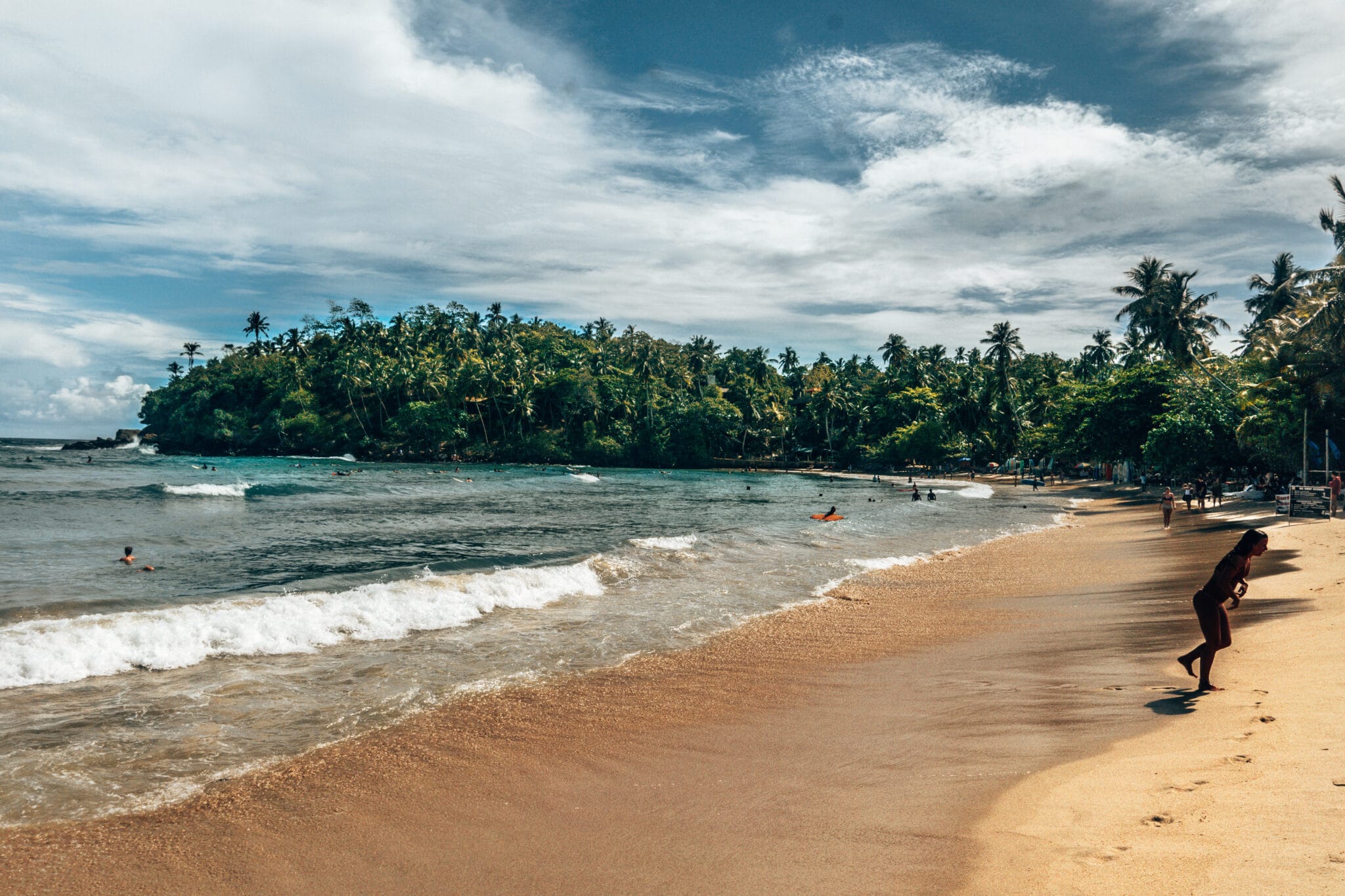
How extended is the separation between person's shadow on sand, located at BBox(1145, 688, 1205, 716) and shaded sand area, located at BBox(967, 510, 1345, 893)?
0.06ft

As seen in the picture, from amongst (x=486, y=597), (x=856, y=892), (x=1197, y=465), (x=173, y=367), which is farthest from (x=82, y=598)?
(x=173, y=367)

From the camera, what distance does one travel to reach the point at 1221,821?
4.28 meters

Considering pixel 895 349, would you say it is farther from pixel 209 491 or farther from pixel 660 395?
pixel 209 491

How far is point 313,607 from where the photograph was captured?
1275cm

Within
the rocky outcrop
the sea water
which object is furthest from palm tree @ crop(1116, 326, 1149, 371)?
the rocky outcrop

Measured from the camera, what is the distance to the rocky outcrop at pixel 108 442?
13400 centimetres

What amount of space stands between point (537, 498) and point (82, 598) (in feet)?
113

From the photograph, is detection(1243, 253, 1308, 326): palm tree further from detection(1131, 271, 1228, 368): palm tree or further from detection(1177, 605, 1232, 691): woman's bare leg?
detection(1177, 605, 1232, 691): woman's bare leg

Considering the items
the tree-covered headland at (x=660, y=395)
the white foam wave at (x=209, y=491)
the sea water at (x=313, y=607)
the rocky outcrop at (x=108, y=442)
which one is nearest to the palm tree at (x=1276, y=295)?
the tree-covered headland at (x=660, y=395)

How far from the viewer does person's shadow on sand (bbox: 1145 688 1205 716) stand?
656cm

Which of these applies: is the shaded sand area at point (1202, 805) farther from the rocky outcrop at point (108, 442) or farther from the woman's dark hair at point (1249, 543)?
the rocky outcrop at point (108, 442)

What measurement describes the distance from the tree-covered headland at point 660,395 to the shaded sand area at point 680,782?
48035 millimetres

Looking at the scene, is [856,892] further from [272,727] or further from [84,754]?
[84,754]

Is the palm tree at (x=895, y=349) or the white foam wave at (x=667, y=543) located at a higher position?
the palm tree at (x=895, y=349)
